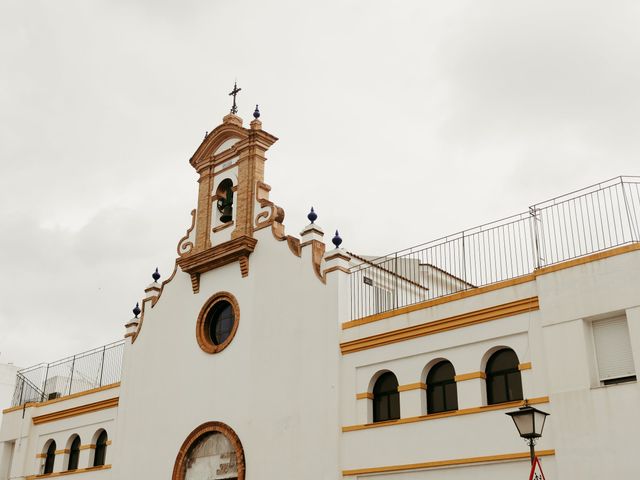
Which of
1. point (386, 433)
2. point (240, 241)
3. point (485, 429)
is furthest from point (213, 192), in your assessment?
point (485, 429)

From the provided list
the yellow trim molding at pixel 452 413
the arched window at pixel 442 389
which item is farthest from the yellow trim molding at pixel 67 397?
the arched window at pixel 442 389

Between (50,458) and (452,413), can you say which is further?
(50,458)

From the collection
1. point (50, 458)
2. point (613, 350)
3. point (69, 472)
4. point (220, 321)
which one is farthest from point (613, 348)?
point (50, 458)

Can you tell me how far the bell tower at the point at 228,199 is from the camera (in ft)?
79.0

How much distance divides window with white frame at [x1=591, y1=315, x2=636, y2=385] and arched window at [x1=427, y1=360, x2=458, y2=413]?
350 centimetres

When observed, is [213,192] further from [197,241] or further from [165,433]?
[165,433]

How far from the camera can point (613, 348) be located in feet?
53.0

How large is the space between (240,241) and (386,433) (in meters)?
7.61

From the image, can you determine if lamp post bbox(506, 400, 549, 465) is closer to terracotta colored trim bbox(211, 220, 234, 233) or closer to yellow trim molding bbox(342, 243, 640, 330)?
yellow trim molding bbox(342, 243, 640, 330)

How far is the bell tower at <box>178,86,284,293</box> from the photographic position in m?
24.1

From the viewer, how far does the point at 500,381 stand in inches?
699

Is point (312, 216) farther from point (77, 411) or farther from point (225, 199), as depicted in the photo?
point (77, 411)

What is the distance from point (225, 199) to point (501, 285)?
36.3 feet

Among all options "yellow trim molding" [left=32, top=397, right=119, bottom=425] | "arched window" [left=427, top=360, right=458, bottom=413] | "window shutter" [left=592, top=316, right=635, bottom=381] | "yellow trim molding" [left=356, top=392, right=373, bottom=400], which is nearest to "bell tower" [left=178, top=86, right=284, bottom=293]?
"yellow trim molding" [left=32, top=397, right=119, bottom=425]
